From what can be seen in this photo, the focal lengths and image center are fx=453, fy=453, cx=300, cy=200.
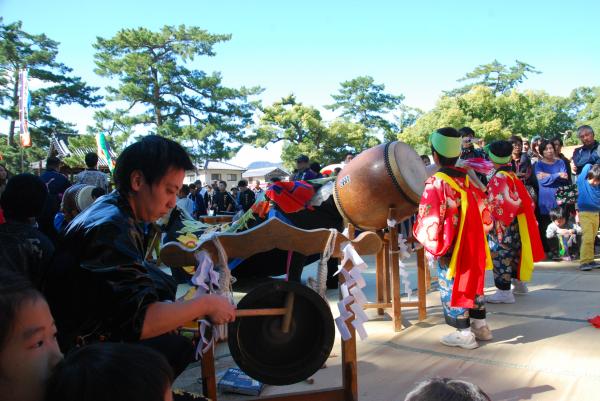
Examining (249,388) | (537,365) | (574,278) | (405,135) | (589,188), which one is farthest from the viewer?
(405,135)

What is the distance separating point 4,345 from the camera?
86 cm

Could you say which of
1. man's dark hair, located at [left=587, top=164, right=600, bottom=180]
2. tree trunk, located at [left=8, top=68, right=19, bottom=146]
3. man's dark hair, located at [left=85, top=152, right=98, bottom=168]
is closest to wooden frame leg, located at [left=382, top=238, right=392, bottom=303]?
man's dark hair, located at [left=587, top=164, right=600, bottom=180]

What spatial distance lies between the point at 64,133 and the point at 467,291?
21.8 metres

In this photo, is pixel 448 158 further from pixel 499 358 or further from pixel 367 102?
pixel 367 102

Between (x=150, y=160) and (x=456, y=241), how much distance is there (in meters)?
2.18

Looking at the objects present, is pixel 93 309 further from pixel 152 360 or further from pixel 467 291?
pixel 467 291

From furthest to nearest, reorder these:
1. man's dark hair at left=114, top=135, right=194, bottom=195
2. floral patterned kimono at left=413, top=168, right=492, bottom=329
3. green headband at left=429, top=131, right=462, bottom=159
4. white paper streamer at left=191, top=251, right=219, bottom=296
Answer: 1. green headband at left=429, top=131, right=462, bottom=159
2. floral patterned kimono at left=413, top=168, right=492, bottom=329
3. white paper streamer at left=191, top=251, right=219, bottom=296
4. man's dark hair at left=114, top=135, right=194, bottom=195

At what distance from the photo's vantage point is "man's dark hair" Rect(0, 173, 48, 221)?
7.73ft

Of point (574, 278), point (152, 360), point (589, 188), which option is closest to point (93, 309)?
point (152, 360)

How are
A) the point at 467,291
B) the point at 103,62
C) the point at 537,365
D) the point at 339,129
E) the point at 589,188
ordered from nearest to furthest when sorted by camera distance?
the point at 537,365 < the point at 467,291 < the point at 589,188 < the point at 103,62 < the point at 339,129

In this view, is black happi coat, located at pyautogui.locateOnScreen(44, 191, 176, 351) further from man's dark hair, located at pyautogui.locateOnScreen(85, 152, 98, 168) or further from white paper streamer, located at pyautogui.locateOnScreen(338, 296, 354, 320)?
man's dark hair, located at pyautogui.locateOnScreen(85, 152, 98, 168)

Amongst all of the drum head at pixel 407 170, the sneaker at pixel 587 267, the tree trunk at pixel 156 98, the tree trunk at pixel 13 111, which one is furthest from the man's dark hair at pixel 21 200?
the tree trunk at pixel 13 111

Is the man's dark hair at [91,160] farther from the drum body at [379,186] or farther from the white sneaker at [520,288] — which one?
the white sneaker at [520,288]

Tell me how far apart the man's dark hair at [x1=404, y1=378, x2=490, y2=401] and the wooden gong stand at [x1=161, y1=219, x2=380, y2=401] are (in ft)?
3.04
